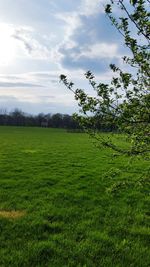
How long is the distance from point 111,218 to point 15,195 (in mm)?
5036

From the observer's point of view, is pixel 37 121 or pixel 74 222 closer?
pixel 74 222

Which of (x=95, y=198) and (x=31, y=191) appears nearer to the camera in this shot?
(x=95, y=198)

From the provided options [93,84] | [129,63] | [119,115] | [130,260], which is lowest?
[130,260]

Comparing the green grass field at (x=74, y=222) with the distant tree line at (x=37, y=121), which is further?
the distant tree line at (x=37, y=121)

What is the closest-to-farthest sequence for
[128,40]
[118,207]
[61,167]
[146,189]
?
[128,40]
[118,207]
[146,189]
[61,167]

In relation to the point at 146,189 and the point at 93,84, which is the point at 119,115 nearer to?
the point at 93,84

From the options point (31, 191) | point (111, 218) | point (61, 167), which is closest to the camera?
point (111, 218)

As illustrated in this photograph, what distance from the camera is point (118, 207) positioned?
12.7m

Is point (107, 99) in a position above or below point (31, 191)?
above

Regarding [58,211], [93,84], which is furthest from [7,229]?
[93,84]

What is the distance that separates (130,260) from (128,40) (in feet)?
18.5

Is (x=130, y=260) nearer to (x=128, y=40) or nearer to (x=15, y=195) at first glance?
(x=128, y=40)

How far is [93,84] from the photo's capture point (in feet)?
25.2

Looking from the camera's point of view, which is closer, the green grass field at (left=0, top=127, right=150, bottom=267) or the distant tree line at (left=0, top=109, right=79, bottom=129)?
the green grass field at (left=0, top=127, right=150, bottom=267)
